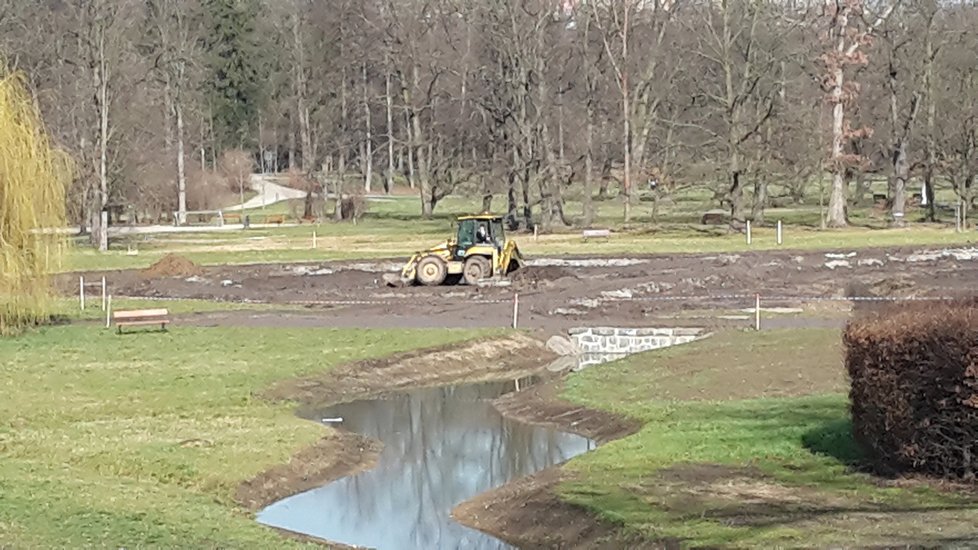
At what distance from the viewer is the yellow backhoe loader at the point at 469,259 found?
45.4 metres

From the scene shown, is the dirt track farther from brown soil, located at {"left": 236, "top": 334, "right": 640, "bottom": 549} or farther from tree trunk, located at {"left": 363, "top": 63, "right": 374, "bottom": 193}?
tree trunk, located at {"left": 363, "top": 63, "right": 374, "bottom": 193}

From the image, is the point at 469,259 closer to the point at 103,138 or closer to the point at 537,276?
the point at 537,276

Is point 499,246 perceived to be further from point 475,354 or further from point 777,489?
point 777,489

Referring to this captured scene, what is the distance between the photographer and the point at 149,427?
21.8m

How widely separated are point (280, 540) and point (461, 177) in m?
82.7

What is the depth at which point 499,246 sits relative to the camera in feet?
150

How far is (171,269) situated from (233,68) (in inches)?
2847

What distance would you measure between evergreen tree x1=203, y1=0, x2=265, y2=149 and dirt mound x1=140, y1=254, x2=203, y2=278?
6845 centimetres

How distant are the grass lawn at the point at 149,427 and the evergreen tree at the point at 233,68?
88.0 m

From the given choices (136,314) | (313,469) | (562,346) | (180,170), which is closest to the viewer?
(313,469)

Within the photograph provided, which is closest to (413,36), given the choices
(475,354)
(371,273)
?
A: (371,273)

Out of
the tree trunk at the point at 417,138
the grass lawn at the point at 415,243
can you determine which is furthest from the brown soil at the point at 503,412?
the tree trunk at the point at 417,138

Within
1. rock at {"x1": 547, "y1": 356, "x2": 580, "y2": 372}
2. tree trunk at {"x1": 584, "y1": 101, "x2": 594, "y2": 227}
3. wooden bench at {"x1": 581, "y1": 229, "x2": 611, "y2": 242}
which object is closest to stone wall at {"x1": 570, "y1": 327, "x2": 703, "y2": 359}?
rock at {"x1": 547, "y1": 356, "x2": 580, "y2": 372}

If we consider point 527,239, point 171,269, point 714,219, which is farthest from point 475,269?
point 714,219
